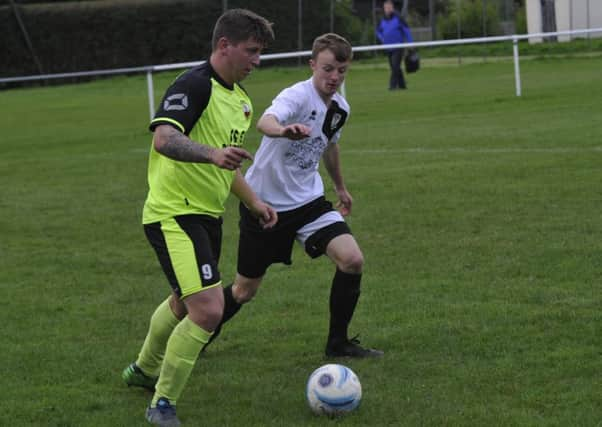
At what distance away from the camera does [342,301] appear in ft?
20.7

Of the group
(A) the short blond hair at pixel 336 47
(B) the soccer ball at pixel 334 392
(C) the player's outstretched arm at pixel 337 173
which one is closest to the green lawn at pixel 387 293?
(B) the soccer ball at pixel 334 392

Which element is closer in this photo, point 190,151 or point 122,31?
point 190,151

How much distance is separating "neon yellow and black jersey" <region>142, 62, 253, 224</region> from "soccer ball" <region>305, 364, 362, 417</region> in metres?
0.92

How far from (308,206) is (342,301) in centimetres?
55

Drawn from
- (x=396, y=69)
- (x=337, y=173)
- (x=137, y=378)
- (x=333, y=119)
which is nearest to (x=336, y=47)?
(x=333, y=119)

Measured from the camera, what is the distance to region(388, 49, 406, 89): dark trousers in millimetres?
25197

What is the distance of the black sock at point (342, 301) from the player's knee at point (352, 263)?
0.05 meters

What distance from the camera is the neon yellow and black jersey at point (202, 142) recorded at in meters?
5.13

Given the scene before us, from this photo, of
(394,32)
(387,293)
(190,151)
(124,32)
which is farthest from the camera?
(124,32)

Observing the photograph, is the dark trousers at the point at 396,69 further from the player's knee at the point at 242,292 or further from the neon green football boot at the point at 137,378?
the neon green football boot at the point at 137,378

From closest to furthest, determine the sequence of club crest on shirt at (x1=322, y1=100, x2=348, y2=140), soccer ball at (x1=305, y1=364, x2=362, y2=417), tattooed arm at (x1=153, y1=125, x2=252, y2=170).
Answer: tattooed arm at (x1=153, y1=125, x2=252, y2=170) → soccer ball at (x1=305, y1=364, x2=362, y2=417) → club crest on shirt at (x1=322, y1=100, x2=348, y2=140)

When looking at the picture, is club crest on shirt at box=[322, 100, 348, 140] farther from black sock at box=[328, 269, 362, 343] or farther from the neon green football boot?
the neon green football boot

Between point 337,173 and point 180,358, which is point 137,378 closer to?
point 180,358

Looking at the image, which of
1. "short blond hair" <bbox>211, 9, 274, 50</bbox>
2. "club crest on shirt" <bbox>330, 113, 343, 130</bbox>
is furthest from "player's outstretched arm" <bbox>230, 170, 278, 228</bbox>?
"club crest on shirt" <bbox>330, 113, 343, 130</bbox>
